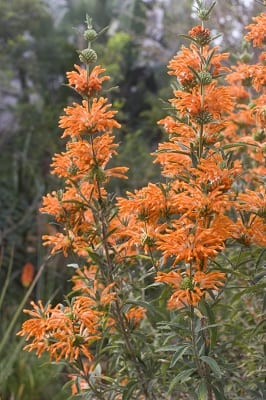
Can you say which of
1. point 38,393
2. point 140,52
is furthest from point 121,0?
point 38,393

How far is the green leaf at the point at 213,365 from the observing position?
4.22ft

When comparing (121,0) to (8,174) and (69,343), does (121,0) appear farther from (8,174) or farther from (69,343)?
(69,343)

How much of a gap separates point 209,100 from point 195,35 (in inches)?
5.9

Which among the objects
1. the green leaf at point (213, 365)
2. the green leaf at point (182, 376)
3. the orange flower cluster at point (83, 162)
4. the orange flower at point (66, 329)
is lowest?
the green leaf at point (182, 376)

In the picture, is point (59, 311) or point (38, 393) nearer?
point (59, 311)

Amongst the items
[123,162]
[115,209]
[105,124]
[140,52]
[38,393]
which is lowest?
[38,393]

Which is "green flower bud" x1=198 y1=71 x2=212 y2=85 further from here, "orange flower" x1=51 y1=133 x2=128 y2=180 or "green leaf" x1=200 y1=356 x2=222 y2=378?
"green leaf" x1=200 y1=356 x2=222 y2=378

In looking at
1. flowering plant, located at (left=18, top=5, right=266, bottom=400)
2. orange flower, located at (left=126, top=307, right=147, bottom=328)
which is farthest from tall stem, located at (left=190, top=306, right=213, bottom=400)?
orange flower, located at (left=126, top=307, right=147, bottom=328)

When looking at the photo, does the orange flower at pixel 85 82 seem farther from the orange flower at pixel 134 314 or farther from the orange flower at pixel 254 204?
the orange flower at pixel 134 314

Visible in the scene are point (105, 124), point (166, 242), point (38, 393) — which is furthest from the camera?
point (38, 393)

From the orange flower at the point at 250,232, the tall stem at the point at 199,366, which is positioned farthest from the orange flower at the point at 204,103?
the tall stem at the point at 199,366

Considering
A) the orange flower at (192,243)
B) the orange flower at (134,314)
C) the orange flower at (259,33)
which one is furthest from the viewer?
the orange flower at (134,314)

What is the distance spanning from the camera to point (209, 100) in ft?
4.34

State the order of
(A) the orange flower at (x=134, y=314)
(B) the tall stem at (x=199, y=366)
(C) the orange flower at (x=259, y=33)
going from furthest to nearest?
(A) the orange flower at (x=134, y=314) < (C) the orange flower at (x=259, y=33) < (B) the tall stem at (x=199, y=366)
